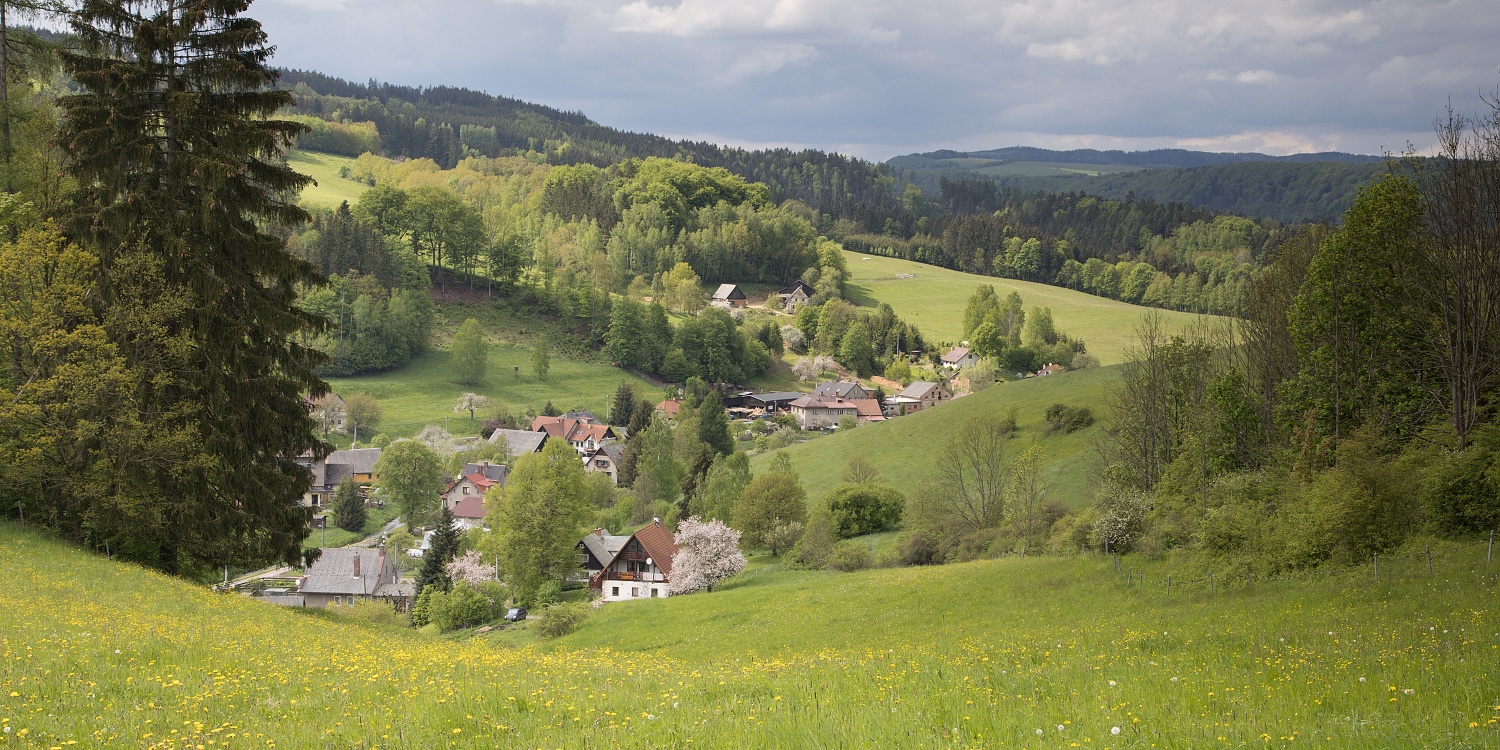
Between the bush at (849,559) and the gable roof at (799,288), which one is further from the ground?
the gable roof at (799,288)

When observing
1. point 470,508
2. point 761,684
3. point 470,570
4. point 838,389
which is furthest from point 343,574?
point 838,389

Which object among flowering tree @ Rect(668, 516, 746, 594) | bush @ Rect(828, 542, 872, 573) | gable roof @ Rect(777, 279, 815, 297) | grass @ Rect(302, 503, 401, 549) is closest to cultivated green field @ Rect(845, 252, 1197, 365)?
gable roof @ Rect(777, 279, 815, 297)

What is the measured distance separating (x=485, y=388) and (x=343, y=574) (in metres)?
44.5

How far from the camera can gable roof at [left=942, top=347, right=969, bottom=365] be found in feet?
431

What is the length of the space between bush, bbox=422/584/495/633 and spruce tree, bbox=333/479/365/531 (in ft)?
104

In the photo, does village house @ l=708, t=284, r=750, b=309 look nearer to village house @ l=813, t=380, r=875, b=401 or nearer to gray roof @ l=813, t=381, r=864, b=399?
gray roof @ l=813, t=381, r=864, b=399

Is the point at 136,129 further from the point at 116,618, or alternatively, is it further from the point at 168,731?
the point at 168,731

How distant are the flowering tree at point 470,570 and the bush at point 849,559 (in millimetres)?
22825

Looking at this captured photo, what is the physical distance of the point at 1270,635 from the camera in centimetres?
1477

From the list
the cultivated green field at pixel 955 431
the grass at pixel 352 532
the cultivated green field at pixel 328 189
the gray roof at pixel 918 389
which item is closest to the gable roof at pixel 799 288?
the gray roof at pixel 918 389

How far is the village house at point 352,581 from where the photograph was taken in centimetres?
6162

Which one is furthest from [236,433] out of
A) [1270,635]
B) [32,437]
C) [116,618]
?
[1270,635]

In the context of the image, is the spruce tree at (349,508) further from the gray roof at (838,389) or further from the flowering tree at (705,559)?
the gray roof at (838,389)

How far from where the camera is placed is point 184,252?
2233 centimetres
